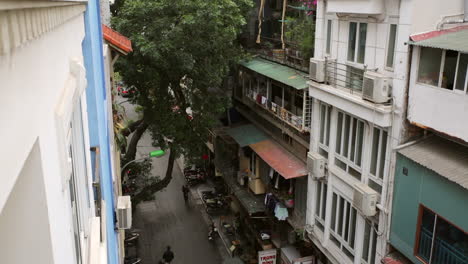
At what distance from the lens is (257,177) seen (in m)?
20.6

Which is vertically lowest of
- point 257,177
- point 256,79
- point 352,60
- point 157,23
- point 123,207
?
point 257,177

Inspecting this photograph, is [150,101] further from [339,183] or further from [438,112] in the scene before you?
[438,112]

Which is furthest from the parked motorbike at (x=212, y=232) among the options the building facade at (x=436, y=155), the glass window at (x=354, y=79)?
the building facade at (x=436, y=155)

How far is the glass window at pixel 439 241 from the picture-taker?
356 inches

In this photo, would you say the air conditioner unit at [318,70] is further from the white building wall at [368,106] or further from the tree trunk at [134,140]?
the tree trunk at [134,140]

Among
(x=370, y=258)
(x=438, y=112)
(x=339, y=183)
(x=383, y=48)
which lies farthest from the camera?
(x=339, y=183)

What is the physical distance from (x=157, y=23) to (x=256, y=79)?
6.11 metres

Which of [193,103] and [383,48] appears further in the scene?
[193,103]

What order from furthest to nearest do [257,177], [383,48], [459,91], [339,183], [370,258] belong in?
1. [257,177]
2. [339,183]
3. [370,258]
4. [383,48]
5. [459,91]

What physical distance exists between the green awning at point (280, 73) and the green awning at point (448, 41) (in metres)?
5.48

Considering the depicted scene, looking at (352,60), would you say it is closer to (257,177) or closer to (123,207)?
(123,207)

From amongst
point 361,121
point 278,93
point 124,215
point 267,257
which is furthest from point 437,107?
point 267,257

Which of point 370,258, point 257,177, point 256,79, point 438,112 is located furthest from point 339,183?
point 256,79

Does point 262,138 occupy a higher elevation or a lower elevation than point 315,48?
lower
